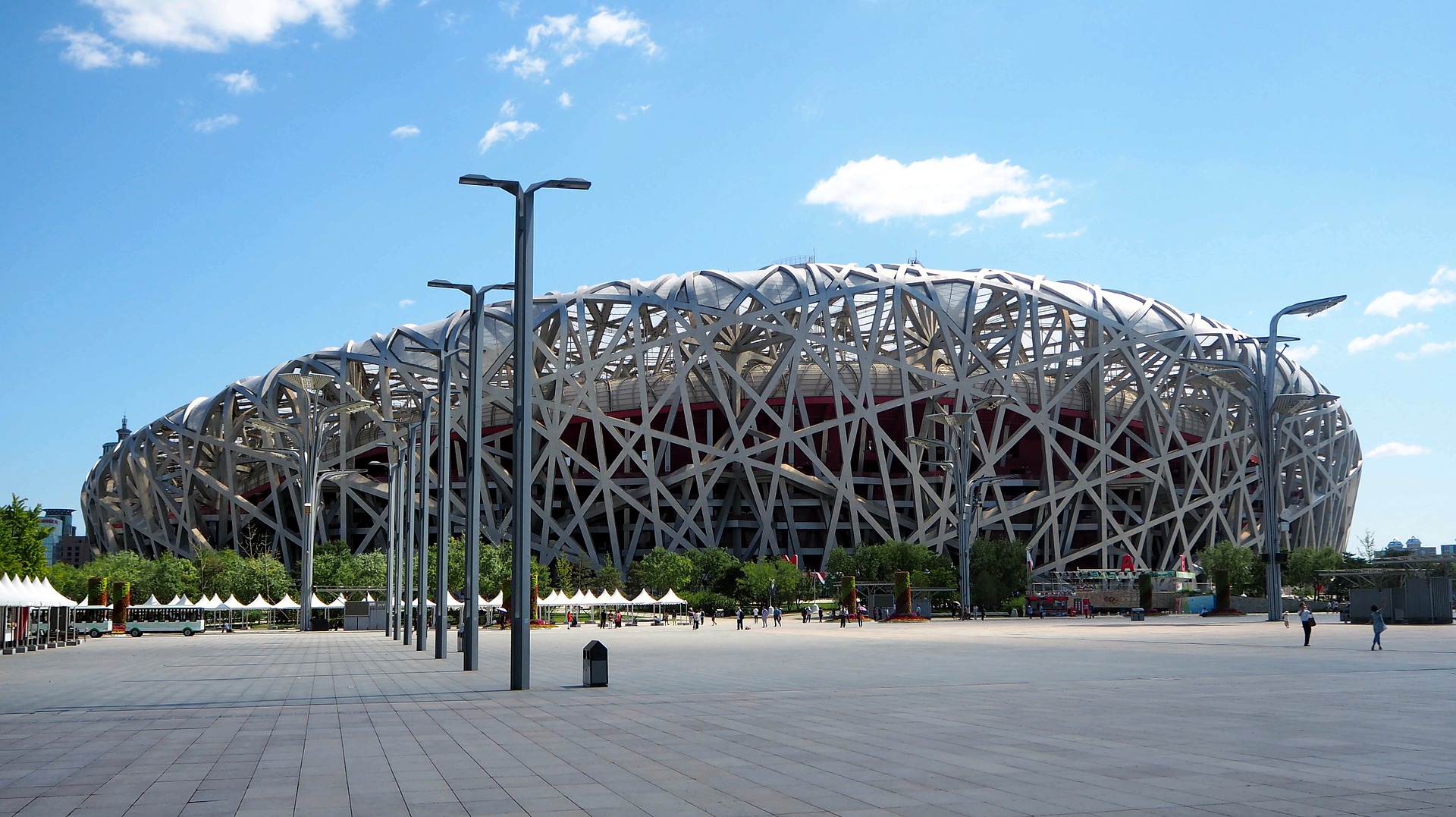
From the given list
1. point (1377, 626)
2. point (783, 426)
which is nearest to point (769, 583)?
point (783, 426)

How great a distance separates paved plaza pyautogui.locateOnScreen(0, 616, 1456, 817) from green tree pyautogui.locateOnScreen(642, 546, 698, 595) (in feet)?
160

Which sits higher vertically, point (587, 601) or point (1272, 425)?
point (1272, 425)

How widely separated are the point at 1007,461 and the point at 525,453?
74.3m

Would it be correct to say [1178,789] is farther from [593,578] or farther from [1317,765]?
[593,578]

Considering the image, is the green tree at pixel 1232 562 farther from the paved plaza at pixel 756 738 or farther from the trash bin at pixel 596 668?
the trash bin at pixel 596 668

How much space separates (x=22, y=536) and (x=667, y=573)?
114 feet

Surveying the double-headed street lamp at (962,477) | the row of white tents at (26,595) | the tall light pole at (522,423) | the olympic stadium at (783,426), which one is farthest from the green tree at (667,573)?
the tall light pole at (522,423)

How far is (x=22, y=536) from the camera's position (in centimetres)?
5919

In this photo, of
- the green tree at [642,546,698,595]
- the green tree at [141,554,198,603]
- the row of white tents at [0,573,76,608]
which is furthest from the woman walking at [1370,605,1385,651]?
the green tree at [141,554,198,603]

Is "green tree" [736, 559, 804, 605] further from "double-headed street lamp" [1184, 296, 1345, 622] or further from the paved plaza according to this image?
the paved plaza

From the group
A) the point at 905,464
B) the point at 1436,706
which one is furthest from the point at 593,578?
the point at 1436,706

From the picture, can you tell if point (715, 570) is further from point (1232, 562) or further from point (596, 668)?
point (596, 668)

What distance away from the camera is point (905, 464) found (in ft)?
272

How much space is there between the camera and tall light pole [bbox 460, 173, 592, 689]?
794 inches
